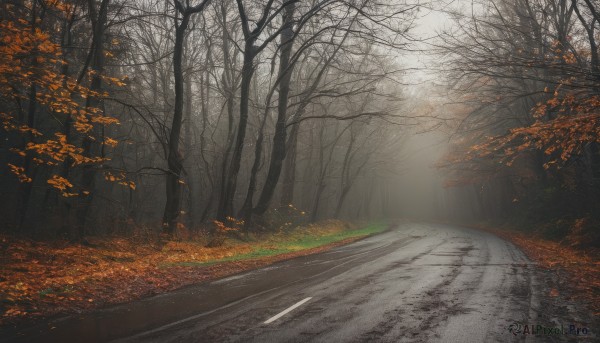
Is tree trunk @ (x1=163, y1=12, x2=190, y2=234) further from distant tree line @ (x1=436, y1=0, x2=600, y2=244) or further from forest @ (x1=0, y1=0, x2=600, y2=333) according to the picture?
distant tree line @ (x1=436, y1=0, x2=600, y2=244)

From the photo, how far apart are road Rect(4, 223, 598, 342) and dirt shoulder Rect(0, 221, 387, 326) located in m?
0.80

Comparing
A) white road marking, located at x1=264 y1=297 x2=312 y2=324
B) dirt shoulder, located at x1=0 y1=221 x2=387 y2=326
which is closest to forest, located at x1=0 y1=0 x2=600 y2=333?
dirt shoulder, located at x1=0 y1=221 x2=387 y2=326

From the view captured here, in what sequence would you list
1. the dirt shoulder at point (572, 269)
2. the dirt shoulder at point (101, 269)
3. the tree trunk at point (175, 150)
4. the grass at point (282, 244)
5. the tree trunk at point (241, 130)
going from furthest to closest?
the tree trunk at point (241, 130) → the tree trunk at point (175, 150) → the grass at point (282, 244) → the dirt shoulder at point (572, 269) → the dirt shoulder at point (101, 269)

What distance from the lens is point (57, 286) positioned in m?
8.28

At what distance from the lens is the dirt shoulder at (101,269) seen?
7.46 metres

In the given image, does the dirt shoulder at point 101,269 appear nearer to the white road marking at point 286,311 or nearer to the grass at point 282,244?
the grass at point 282,244

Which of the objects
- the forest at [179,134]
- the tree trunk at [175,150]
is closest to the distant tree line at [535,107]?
the forest at [179,134]

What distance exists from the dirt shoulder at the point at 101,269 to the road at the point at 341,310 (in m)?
0.80

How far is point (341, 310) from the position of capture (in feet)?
23.1

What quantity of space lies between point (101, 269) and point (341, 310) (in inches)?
264

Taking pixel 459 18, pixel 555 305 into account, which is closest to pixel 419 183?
pixel 459 18

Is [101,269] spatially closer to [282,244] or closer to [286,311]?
[286,311]

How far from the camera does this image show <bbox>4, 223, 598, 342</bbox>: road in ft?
19.0

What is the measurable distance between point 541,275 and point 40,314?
11.0m
